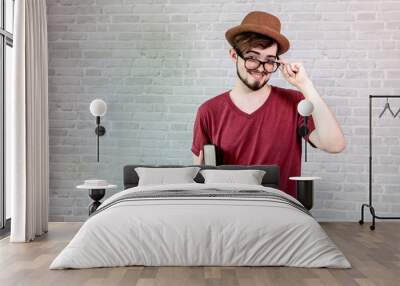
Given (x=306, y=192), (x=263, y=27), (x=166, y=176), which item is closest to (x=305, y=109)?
(x=306, y=192)

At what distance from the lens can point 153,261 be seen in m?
4.21

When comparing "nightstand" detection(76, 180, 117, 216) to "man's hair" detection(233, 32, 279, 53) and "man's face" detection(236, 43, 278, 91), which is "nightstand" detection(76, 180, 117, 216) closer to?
"man's face" detection(236, 43, 278, 91)

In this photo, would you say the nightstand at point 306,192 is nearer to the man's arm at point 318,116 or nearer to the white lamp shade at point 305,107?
the man's arm at point 318,116

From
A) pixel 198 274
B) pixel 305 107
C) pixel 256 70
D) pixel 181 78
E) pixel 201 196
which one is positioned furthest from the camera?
pixel 181 78

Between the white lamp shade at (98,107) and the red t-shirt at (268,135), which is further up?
the white lamp shade at (98,107)

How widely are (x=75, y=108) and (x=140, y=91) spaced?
784 millimetres

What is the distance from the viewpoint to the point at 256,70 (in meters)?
6.55

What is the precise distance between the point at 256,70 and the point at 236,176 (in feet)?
4.47

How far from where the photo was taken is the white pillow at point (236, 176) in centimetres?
584

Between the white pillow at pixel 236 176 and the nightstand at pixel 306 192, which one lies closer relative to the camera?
the white pillow at pixel 236 176

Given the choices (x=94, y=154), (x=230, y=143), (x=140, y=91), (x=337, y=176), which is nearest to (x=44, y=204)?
(x=94, y=154)

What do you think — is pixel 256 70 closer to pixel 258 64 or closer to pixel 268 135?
pixel 258 64

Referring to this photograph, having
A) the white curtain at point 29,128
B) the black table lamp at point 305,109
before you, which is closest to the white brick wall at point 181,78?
the black table lamp at point 305,109

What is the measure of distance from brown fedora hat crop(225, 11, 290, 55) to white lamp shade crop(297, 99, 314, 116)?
66 centimetres
